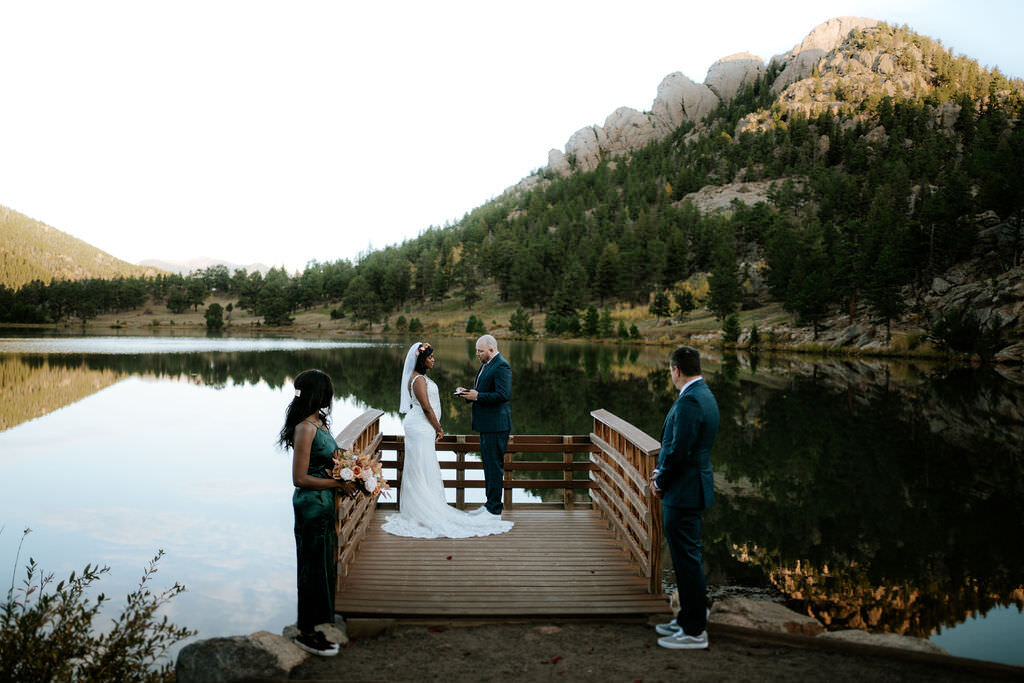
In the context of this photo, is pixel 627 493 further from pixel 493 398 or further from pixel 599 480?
pixel 493 398

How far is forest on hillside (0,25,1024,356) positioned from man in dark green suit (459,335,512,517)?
5370 cm

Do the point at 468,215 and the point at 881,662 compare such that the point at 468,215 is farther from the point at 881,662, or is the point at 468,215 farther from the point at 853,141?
the point at 881,662

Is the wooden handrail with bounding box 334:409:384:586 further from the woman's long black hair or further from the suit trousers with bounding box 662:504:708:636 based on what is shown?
the suit trousers with bounding box 662:504:708:636

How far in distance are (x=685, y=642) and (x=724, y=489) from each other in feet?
29.9

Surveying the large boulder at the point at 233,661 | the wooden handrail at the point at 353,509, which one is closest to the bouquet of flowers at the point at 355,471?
the wooden handrail at the point at 353,509

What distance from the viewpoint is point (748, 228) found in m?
99.3

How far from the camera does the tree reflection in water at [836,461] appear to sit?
28.1ft

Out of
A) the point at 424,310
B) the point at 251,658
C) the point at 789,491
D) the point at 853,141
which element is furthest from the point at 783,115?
the point at 251,658

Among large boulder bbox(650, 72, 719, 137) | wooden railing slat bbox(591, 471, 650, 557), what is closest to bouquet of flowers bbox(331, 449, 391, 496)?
wooden railing slat bbox(591, 471, 650, 557)

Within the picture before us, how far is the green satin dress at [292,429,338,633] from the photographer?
5.05 metres

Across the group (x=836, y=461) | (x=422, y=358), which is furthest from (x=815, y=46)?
(x=422, y=358)

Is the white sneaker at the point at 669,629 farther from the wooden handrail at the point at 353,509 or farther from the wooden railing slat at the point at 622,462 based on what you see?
the wooden handrail at the point at 353,509

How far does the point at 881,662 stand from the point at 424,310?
118533 millimetres

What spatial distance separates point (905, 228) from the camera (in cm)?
5853
